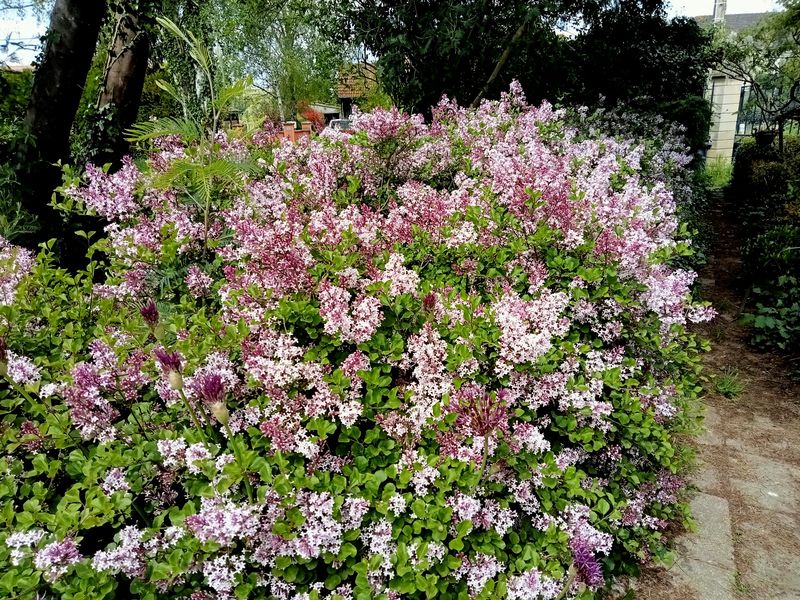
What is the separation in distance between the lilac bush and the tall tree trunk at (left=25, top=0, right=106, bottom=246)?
2524 mm

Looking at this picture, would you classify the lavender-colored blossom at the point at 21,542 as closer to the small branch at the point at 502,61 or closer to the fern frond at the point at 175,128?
the fern frond at the point at 175,128

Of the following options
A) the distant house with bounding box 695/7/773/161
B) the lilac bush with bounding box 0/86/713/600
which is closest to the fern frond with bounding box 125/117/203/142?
the lilac bush with bounding box 0/86/713/600

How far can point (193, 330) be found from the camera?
209 cm

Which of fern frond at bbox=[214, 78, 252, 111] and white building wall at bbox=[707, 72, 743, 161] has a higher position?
white building wall at bbox=[707, 72, 743, 161]

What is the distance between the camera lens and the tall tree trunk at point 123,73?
5.74m

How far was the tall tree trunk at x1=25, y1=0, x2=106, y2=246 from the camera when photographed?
4.78 m

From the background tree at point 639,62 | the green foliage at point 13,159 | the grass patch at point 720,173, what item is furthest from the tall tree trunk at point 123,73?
the grass patch at point 720,173

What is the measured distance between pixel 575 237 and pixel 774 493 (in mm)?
2408

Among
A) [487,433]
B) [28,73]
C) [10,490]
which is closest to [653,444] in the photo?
[487,433]

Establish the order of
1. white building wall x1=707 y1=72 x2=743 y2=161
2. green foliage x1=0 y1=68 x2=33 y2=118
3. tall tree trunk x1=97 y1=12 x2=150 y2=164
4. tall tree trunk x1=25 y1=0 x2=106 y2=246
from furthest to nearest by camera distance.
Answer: white building wall x1=707 y1=72 x2=743 y2=161, tall tree trunk x1=97 y1=12 x2=150 y2=164, green foliage x1=0 y1=68 x2=33 y2=118, tall tree trunk x1=25 y1=0 x2=106 y2=246

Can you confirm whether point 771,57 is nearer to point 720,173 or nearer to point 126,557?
point 720,173

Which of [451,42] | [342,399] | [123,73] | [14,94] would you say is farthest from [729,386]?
[14,94]

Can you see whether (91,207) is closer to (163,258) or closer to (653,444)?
(163,258)

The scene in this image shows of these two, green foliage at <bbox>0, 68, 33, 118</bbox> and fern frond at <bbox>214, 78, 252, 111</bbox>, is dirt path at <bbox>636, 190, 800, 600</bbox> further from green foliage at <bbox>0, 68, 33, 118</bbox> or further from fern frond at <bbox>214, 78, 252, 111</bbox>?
green foliage at <bbox>0, 68, 33, 118</bbox>
